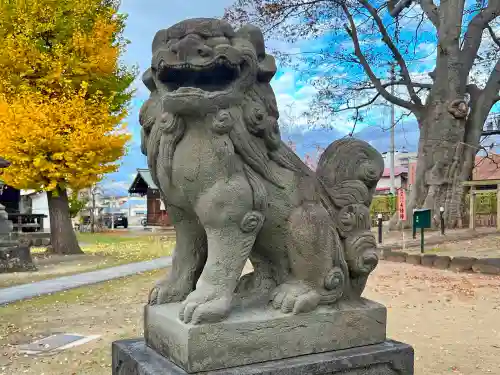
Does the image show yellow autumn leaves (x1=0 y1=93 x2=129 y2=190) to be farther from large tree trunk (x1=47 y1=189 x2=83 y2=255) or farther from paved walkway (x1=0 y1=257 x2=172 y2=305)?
paved walkway (x1=0 y1=257 x2=172 y2=305)

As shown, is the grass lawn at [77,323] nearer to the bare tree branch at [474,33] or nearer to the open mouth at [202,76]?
the open mouth at [202,76]

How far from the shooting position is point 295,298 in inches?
91.4

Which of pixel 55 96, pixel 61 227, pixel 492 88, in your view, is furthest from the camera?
pixel 492 88

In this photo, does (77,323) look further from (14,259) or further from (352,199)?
(14,259)

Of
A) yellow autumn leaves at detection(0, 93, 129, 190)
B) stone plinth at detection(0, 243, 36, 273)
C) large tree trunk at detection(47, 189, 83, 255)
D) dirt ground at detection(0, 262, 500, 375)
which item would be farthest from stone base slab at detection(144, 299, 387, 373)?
large tree trunk at detection(47, 189, 83, 255)

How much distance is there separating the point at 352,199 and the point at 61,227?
12667 millimetres

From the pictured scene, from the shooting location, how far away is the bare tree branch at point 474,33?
578 inches

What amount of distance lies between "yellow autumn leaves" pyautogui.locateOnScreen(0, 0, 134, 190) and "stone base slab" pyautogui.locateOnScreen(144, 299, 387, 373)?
36.6ft

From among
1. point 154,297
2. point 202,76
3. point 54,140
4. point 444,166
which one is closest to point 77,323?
point 154,297

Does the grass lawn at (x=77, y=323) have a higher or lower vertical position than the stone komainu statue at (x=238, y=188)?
lower

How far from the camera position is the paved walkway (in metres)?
7.64

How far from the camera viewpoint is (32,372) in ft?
13.7

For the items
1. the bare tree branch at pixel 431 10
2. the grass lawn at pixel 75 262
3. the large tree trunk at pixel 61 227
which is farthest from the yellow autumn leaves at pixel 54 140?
the bare tree branch at pixel 431 10

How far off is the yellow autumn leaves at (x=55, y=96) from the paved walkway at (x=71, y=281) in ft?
11.6
